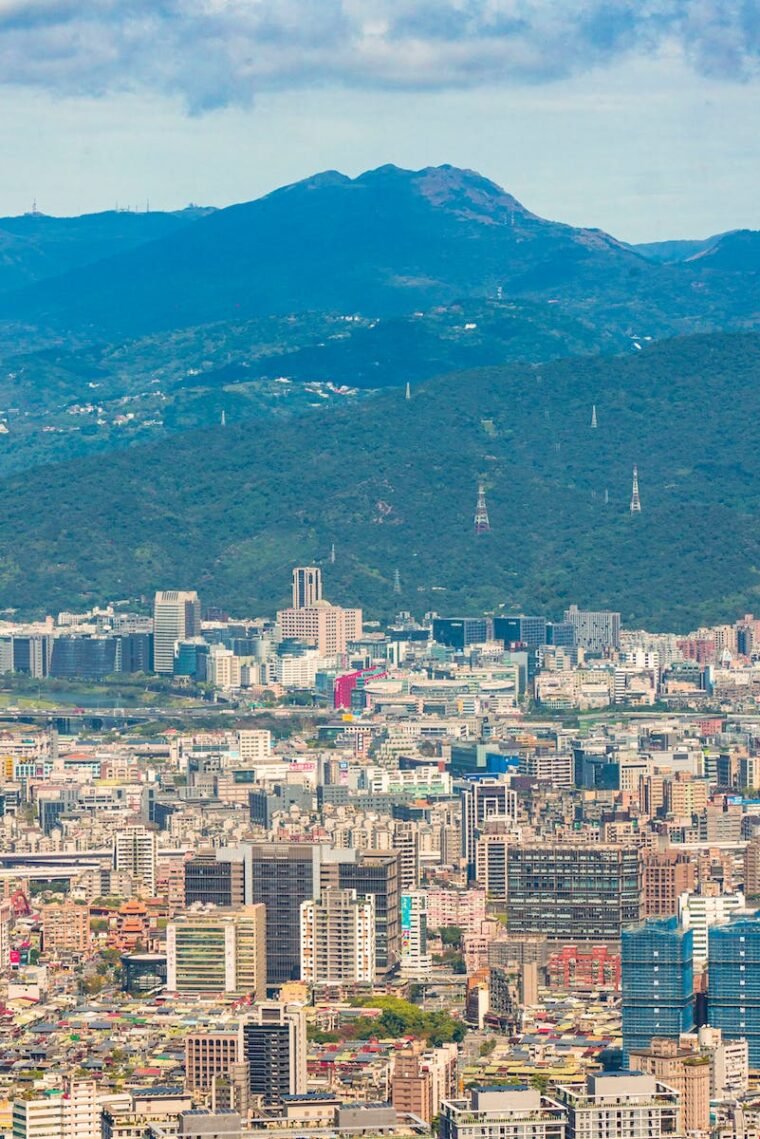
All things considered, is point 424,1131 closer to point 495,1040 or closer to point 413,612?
point 495,1040

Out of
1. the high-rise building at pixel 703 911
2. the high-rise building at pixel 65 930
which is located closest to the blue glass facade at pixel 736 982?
the high-rise building at pixel 703 911

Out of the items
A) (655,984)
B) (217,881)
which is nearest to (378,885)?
(217,881)

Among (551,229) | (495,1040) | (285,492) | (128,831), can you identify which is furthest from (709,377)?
(495,1040)

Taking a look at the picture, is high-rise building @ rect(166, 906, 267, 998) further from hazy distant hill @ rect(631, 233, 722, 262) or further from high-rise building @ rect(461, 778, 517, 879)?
hazy distant hill @ rect(631, 233, 722, 262)

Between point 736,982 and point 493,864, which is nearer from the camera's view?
point 736,982

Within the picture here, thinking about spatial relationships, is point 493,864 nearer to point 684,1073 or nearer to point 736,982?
point 736,982

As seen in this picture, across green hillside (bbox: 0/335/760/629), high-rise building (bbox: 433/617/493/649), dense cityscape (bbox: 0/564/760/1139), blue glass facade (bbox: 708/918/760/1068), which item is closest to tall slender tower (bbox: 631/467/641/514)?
green hillside (bbox: 0/335/760/629)
